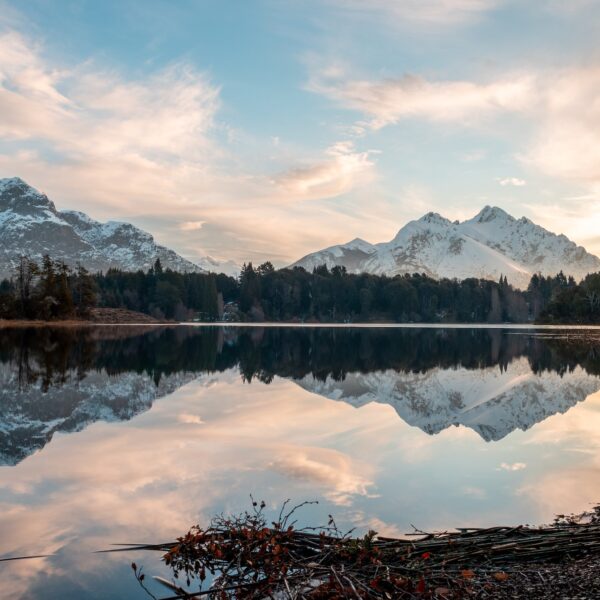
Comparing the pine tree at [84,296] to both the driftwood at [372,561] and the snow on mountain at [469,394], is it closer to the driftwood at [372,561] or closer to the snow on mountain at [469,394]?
the snow on mountain at [469,394]

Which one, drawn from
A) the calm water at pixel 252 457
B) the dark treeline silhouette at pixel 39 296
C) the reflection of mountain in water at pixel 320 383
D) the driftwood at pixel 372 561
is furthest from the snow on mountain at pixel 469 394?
the dark treeline silhouette at pixel 39 296

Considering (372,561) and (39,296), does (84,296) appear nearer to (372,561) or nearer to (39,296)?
(39,296)

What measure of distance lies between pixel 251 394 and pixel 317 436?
31.2ft

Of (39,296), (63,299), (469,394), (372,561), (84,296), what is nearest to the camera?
(372,561)

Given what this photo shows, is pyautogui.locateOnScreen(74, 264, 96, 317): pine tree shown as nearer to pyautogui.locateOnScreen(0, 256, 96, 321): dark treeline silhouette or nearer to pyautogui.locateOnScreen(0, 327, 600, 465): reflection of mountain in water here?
pyautogui.locateOnScreen(0, 256, 96, 321): dark treeline silhouette

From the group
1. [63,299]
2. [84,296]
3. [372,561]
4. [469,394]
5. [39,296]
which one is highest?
[84,296]

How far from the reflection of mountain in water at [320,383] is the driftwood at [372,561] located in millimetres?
7835

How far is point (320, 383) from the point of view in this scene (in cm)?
3356

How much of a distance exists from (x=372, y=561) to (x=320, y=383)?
25.1 meters

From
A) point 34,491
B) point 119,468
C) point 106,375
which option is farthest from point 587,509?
point 106,375

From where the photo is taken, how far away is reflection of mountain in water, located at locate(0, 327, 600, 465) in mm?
21234

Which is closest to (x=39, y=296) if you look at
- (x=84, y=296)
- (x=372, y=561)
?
(x=84, y=296)

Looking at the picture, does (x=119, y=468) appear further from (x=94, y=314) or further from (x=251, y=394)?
(x=94, y=314)

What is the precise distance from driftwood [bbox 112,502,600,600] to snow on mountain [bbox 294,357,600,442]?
1012 centimetres
